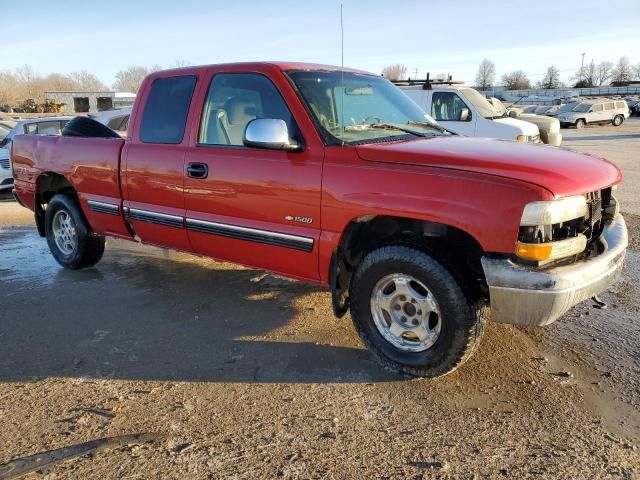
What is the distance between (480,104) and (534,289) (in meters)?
9.68

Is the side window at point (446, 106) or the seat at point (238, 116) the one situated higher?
the side window at point (446, 106)

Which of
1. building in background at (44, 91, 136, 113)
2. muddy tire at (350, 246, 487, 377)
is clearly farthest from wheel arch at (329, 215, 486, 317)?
building in background at (44, 91, 136, 113)

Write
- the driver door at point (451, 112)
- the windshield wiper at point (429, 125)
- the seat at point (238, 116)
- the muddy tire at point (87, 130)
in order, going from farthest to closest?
the driver door at point (451, 112)
the muddy tire at point (87, 130)
the windshield wiper at point (429, 125)
the seat at point (238, 116)

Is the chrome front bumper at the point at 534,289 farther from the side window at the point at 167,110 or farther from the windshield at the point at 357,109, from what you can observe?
the side window at the point at 167,110

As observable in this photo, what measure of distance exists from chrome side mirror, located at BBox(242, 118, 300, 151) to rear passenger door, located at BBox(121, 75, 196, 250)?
1.01 metres

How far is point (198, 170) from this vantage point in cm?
411

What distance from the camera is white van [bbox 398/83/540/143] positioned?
1073 centimetres

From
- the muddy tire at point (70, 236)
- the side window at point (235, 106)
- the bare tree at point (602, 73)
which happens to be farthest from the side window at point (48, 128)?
the bare tree at point (602, 73)

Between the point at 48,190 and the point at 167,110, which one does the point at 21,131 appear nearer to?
the point at 48,190

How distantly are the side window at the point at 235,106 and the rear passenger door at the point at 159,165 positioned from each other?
0.25 m

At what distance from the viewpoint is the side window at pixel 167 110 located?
436 cm

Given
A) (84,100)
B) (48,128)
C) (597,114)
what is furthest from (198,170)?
(84,100)

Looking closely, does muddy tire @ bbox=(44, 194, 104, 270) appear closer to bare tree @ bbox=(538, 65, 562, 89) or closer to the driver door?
the driver door

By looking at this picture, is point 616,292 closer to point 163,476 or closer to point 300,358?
point 300,358
